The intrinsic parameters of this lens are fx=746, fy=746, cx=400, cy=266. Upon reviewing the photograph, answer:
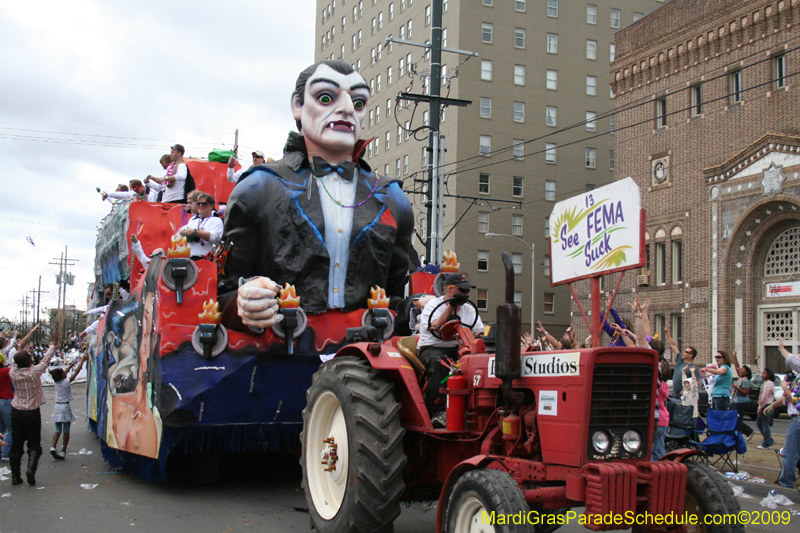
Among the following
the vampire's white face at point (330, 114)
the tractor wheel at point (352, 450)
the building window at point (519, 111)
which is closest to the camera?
the tractor wheel at point (352, 450)

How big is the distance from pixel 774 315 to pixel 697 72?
35.0 feet

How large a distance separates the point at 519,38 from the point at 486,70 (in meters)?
3.63

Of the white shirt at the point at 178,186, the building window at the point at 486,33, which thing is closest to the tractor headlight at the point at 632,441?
the white shirt at the point at 178,186

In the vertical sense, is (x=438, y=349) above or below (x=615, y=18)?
below

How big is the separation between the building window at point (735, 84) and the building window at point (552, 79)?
69.1 feet

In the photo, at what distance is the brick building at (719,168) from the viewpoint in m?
27.7

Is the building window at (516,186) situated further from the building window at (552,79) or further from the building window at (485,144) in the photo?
the building window at (552,79)

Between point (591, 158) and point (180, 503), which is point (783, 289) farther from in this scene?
point (180, 503)

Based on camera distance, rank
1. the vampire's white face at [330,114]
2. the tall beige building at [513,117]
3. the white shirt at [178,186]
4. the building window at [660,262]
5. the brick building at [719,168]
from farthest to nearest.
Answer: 1. the tall beige building at [513,117]
2. the building window at [660,262]
3. the brick building at [719,168]
4. the white shirt at [178,186]
5. the vampire's white face at [330,114]

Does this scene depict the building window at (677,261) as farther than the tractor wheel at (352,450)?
Yes

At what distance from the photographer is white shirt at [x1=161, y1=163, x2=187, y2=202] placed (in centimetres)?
1089

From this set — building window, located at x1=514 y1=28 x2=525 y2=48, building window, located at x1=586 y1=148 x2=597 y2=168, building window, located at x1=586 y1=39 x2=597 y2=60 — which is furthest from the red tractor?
building window, located at x1=586 y1=39 x2=597 y2=60

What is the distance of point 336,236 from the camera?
8.08 meters

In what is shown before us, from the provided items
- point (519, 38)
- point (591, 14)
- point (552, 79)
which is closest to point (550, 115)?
point (552, 79)
